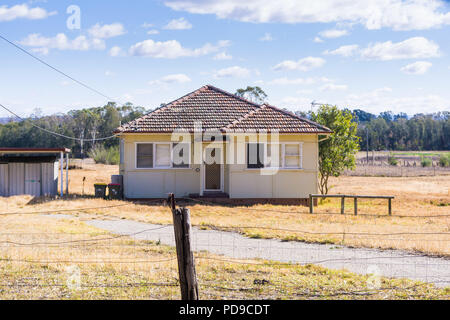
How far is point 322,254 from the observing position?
11.4 meters

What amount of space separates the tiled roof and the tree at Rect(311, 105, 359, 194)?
3751mm

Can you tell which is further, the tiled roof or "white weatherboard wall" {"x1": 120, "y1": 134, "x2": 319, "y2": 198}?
the tiled roof

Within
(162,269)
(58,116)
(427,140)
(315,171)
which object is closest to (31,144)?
(58,116)

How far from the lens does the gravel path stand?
9.63 m

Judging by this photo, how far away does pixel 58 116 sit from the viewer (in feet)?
324

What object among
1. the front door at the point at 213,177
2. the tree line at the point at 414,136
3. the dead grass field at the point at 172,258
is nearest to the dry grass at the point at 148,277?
the dead grass field at the point at 172,258

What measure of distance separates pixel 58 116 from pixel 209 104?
264ft

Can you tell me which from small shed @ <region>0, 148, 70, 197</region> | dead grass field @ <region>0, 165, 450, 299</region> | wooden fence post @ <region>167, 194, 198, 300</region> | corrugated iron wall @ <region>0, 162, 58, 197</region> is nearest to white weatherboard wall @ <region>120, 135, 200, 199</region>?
dead grass field @ <region>0, 165, 450, 299</region>

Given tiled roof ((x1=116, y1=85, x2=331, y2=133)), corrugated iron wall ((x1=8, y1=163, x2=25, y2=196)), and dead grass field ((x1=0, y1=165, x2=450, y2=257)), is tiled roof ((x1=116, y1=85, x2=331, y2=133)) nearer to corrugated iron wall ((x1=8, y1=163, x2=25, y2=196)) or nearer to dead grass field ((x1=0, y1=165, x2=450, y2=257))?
dead grass field ((x1=0, y1=165, x2=450, y2=257))

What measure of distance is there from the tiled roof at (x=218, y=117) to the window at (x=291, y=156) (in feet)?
2.75

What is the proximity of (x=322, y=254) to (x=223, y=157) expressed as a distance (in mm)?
11322

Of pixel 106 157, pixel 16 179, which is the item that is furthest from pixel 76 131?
pixel 16 179

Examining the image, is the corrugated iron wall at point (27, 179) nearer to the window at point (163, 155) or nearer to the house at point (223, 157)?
the house at point (223, 157)
